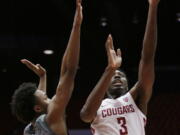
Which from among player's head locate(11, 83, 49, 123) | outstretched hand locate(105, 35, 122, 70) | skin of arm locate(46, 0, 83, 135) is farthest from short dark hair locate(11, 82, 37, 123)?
outstretched hand locate(105, 35, 122, 70)

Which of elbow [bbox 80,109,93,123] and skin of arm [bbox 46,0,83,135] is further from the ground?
skin of arm [bbox 46,0,83,135]

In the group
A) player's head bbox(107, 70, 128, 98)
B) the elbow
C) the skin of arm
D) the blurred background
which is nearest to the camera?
the skin of arm

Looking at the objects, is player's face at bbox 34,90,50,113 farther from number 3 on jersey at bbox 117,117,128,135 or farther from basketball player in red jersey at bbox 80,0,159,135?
number 3 on jersey at bbox 117,117,128,135

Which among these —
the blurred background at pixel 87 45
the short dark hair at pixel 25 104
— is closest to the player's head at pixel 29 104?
the short dark hair at pixel 25 104

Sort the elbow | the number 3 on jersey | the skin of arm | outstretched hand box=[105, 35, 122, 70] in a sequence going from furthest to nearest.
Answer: the number 3 on jersey, the elbow, outstretched hand box=[105, 35, 122, 70], the skin of arm

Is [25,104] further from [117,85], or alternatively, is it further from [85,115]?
[117,85]

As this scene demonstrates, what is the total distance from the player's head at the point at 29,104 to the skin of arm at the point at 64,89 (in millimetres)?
95

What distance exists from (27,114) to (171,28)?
25.0 ft

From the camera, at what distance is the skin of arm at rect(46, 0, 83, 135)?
207 centimetres

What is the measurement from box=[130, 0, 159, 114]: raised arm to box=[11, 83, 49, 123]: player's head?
0.70 m

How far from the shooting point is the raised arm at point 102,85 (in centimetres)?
221

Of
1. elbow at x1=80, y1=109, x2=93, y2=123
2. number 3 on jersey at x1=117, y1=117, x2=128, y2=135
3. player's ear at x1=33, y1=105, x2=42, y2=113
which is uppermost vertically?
player's ear at x1=33, y1=105, x2=42, y2=113

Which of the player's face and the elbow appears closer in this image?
the player's face

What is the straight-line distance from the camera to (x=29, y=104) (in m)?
2.21
